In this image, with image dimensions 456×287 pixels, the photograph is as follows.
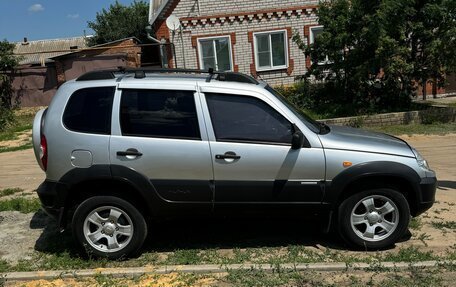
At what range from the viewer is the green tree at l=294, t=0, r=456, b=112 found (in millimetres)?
13711

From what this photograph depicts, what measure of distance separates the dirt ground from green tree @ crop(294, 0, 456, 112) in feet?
14.2

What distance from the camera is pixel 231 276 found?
14.6 ft

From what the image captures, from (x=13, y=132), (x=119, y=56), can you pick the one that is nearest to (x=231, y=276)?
(x=13, y=132)

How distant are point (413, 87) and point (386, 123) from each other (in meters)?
2.38

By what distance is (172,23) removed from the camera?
19.5 metres

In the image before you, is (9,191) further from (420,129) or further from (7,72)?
(7,72)

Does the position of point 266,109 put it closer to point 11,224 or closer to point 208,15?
point 11,224

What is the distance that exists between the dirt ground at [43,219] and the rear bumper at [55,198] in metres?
0.73

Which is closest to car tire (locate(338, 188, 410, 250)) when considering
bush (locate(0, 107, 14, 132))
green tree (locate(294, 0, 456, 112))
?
green tree (locate(294, 0, 456, 112))

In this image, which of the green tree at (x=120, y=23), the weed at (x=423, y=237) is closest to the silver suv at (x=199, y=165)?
the weed at (x=423, y=237)

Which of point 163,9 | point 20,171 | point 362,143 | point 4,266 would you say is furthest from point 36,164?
point 163,9

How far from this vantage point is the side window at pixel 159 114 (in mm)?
4809

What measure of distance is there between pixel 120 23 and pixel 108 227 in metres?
41.8

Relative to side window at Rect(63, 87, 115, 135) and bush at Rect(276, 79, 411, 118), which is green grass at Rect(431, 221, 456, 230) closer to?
side window at Rect(63, 87, 115, 135)
